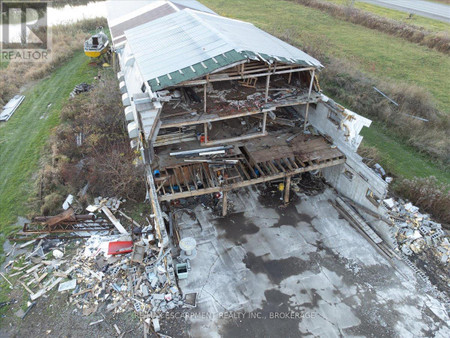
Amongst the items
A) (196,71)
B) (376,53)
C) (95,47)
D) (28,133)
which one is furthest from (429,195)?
(95,47)

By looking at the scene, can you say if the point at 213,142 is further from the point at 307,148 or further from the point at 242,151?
the point at 307,148

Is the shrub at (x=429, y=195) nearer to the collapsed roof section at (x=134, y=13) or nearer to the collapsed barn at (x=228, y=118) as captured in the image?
the collapsed barn at (x=228, y=118)

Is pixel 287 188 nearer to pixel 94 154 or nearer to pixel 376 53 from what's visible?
pixel 94 154

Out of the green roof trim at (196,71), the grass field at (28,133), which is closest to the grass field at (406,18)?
the green roof trim at (196,71)

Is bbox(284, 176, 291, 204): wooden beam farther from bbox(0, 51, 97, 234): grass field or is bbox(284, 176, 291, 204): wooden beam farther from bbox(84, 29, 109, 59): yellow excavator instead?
bbox(84, 29, 109, 59): yellow excavator

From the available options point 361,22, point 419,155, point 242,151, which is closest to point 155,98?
point 242,151
